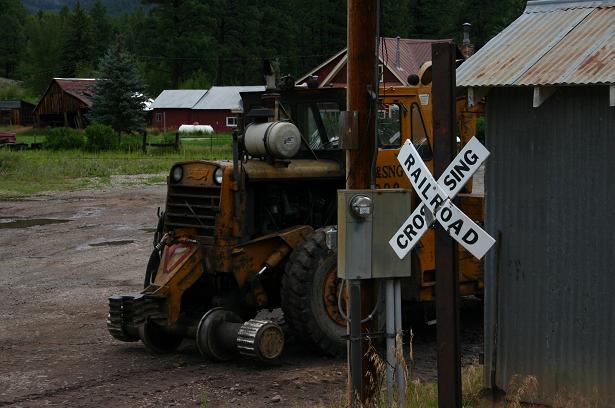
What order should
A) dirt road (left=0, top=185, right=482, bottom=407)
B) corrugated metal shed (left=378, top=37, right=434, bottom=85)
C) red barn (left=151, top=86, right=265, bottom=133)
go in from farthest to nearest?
1. red barn (left=151, top=86, right=265, bottom=133)
2. corrugated metal shed (left=378, top=37, right=434, bottom=85)
3. dirt road (left=0, top=185, right=482, bottom=407)

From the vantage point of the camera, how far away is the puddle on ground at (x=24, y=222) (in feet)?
79.8

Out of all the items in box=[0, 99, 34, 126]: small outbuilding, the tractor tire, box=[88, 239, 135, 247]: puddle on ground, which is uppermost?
box=[0, 99, 34, 126]: small outbuilding

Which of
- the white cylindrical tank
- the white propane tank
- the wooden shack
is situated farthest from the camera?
the white cylindrical tank

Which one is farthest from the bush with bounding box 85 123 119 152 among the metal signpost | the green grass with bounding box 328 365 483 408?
the metal signpost

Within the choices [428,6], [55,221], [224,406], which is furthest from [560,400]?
[428,6]

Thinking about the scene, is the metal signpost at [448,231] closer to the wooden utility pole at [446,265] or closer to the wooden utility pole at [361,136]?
the wooden utility pole at [446,265]

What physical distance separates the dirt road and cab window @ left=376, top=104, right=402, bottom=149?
2.29 m

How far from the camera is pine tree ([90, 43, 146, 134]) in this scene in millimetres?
61594

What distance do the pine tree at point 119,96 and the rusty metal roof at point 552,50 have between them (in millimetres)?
54012

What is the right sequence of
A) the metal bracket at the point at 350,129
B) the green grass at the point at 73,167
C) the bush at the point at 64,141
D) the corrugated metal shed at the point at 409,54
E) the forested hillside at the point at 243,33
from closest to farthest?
the metal bracket at the point at 350,129
the green grass at the point at 73,167
the corrugated metal shed at the point at 409,54
the bush at the point at 64,141
the forested hillside at the point at 243,33

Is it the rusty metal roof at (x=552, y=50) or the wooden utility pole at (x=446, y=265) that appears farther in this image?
the rusty metal roof at (x=552, y=50)

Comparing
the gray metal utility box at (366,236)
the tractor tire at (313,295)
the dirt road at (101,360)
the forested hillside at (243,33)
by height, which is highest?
the forested hillside at (243,33)

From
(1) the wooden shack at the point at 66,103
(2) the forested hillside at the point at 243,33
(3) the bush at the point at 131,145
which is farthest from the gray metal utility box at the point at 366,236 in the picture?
(1) the wooden shack at the point at 66,103

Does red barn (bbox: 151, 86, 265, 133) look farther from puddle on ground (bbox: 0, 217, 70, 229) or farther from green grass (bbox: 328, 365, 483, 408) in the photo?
green grass (bbox: 328, 365, 483, 408)
